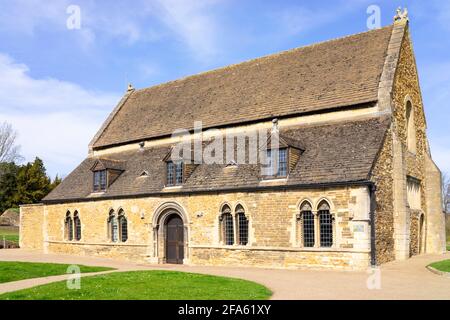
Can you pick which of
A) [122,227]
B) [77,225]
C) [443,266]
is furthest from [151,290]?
[77,225]

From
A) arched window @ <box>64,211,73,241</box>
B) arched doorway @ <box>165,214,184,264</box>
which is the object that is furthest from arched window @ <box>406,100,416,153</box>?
arched window @ <box>64,211,73,241</box>

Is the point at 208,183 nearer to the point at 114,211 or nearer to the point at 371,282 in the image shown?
the point at 114,211

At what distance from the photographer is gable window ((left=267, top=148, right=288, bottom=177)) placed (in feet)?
74.1

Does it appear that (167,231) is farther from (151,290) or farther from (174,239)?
(151,290)

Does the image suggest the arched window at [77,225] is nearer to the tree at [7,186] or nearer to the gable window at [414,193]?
the gable window at [414,193]

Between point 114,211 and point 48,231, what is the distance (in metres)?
7.62

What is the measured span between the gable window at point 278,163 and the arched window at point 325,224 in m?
2.57

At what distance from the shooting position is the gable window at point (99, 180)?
99.0 ft

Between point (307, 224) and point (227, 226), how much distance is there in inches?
171

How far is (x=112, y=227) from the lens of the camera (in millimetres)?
29062

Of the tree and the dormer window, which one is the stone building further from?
the tree

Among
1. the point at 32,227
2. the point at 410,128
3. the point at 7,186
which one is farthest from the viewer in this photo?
the point at 7,186

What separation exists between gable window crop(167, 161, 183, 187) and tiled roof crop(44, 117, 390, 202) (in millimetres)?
533
